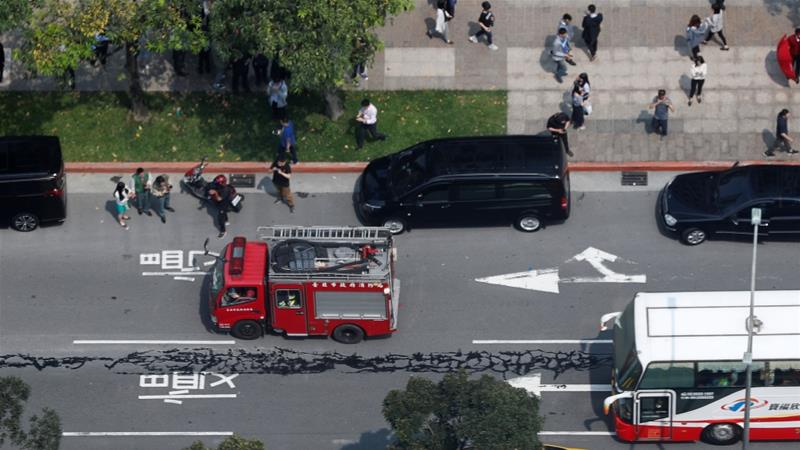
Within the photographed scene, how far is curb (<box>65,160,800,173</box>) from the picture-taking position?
36.8 m

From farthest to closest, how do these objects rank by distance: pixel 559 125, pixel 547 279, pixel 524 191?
pixel 559 125, pixel 524 191, pixel 547 279

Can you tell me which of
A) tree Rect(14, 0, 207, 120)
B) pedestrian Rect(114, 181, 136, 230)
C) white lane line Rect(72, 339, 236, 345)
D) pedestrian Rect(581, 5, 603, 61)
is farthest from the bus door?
tree Rect(14, 0, 207, 120)

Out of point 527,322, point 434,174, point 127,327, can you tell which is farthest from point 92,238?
point 527,322

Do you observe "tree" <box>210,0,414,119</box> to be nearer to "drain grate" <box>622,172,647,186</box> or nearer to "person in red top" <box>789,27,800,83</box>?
"drain grate" <box>622,172,647,186</box>

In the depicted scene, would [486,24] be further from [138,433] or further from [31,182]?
[138,433]

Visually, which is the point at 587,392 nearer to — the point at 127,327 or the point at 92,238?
the point at 127,327

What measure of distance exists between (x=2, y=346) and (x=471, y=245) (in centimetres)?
1130

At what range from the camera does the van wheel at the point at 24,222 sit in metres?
35.4

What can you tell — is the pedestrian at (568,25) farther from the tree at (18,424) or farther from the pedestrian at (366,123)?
the tree at (18,424)

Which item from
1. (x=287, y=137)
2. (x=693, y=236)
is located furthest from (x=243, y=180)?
(x=693, y=236)

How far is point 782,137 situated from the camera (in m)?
36.4

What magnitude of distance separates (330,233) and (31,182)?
7822mm

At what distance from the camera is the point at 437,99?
3847 cm

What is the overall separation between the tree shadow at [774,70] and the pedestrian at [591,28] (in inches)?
182
